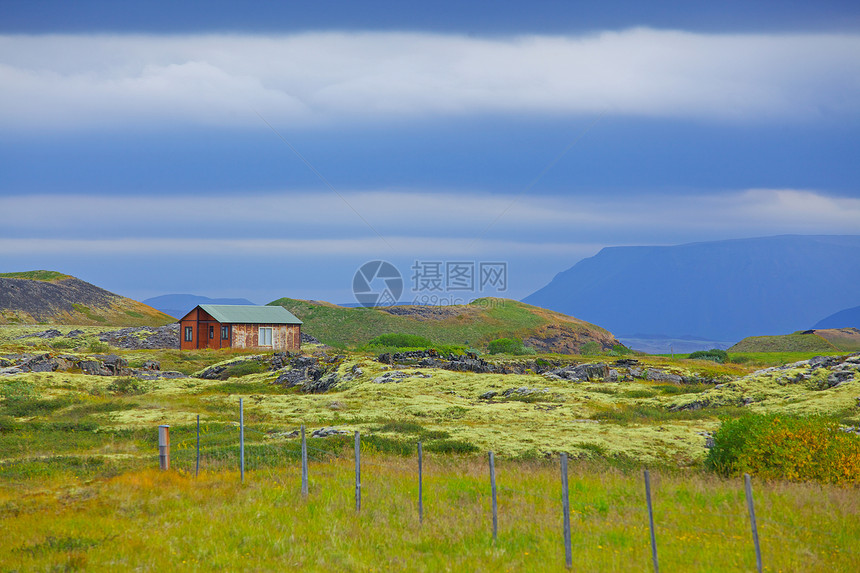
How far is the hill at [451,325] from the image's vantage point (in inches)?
5177

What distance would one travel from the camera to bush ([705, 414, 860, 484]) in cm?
1847

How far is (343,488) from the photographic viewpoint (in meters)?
18.2

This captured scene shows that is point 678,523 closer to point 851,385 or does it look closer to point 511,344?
point 851,385

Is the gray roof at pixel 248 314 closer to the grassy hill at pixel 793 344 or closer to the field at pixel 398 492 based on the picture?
the field at pixel 398 492

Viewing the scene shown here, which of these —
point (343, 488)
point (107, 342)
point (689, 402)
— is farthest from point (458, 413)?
point (107, 342)

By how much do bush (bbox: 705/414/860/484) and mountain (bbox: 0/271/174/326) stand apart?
437 ft

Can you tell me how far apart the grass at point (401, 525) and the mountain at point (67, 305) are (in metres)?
127

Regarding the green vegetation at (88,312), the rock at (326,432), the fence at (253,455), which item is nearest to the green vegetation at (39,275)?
the green vegetation at (88,312)

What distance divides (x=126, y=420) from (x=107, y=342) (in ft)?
215

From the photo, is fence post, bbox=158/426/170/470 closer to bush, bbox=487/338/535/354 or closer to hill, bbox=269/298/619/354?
bush, bbox=487/338/535/354

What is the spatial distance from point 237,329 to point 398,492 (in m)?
72.3

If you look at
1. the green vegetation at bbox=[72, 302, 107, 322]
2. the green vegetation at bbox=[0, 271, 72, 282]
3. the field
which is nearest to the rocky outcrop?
the field

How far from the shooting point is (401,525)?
14617mm

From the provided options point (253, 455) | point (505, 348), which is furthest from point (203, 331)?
point (253, 455)
